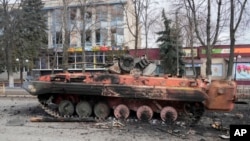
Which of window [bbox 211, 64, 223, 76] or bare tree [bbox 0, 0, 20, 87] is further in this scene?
window [bbox 211, 64, 223, 76]

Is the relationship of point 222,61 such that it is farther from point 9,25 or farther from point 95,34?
point 9,25

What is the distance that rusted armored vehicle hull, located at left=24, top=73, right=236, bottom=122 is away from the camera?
12820 millimetres

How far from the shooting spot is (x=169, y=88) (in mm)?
13039

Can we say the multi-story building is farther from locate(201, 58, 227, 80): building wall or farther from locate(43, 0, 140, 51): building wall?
locate(201, 58, 227, 80): building wall

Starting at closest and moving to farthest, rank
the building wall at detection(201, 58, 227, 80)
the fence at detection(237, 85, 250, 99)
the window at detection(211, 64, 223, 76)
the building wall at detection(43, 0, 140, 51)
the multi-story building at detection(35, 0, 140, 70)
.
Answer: the fence at detection(237, 85, 250, 99), the building wall at detection(201, 58, 227, 80), the window at detection(211, 64, 223, 76), the building wall at detection(43, 0, 140, 51), the multi-story building at detection(35, 0, 140, 70)

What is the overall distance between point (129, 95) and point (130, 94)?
0.16 feet

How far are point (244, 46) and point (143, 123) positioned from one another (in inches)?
1376

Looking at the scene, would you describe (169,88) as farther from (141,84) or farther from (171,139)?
(171,139)

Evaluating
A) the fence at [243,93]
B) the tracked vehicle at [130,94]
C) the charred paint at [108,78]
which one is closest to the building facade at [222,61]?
the fence at [243,93]

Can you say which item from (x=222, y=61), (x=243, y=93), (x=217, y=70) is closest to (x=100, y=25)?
(x=217, y=70)

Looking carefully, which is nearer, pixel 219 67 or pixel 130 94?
pixel 130 94

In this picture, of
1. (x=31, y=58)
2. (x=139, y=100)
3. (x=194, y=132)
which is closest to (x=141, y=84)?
(x=139, y=100)

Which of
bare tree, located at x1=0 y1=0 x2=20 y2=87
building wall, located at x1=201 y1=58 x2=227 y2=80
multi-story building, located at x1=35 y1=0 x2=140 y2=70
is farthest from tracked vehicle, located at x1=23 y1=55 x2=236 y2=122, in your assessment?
multi-story building, located at x1=35 y1=0 x2=140 y2=70

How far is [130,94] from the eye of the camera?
43.4ft
